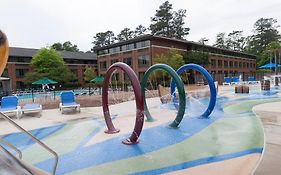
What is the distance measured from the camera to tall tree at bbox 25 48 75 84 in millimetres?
39688

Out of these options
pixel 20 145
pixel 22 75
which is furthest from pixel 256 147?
pixel 22 75

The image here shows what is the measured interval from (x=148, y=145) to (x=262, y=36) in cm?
8363

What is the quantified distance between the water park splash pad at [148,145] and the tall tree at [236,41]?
8033 cm

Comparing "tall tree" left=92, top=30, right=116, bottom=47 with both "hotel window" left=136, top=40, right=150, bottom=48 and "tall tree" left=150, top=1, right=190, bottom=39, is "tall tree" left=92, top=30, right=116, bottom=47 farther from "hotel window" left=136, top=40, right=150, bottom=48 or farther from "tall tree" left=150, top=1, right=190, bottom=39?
"hotel window" left=136, top=40, right=150, bottom=48

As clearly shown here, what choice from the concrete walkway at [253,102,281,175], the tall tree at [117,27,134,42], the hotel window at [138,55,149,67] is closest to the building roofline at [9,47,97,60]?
the hotel window at [138,55,149,67]

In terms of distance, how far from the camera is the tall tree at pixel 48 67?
3969 cm

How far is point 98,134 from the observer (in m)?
8.09

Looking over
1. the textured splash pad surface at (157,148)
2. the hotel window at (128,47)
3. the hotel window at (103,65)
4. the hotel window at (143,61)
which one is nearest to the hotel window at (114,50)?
the hotel window at (128,47)

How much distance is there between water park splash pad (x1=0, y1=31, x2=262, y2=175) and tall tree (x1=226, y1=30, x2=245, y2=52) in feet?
264

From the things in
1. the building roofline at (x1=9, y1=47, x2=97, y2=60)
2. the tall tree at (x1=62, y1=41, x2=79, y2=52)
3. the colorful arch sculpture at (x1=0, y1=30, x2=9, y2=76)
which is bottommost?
the colorful arch sculpture at (x1=0, y1=30, x2=9, y2=76)

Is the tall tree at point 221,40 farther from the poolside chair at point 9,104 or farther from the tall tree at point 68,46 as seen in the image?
the poolside chair at point 9,104

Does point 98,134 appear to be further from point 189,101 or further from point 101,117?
point 189,101

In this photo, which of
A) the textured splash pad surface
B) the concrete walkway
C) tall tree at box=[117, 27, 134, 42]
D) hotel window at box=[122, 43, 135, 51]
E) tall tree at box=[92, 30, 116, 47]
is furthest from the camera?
tall tree at box=[92, 30, 116, 47]

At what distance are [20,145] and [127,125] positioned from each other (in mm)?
3894
